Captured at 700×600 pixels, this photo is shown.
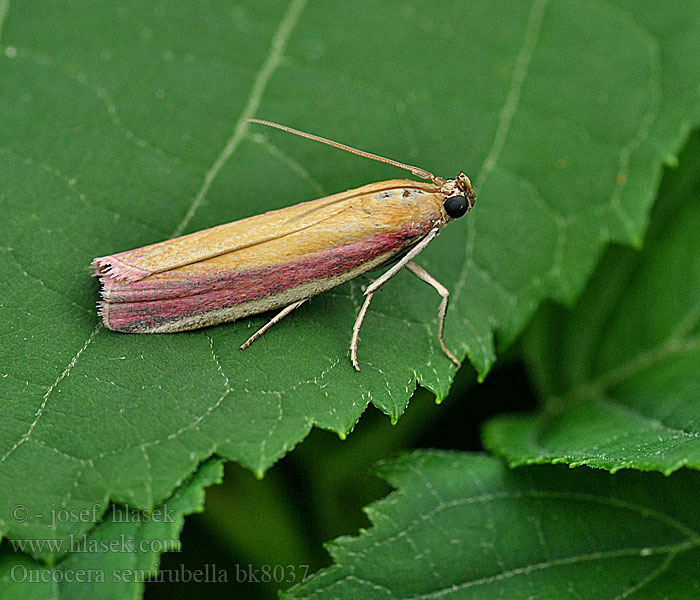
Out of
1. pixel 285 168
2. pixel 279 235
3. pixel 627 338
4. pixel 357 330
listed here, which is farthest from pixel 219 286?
pixel 627 338

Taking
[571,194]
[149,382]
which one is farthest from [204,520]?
[571,194]

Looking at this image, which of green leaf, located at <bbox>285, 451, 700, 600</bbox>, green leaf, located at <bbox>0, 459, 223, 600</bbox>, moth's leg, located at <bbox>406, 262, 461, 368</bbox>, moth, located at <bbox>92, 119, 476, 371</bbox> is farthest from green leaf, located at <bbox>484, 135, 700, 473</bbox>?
green leaf, located at <bbox>0, 459, 223, 600</bbox>

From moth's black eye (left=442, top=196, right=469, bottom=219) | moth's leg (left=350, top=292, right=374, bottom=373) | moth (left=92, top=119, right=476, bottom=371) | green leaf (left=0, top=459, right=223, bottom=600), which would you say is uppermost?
moth's black eye (left=442, top=196, right=469, bottom=219)

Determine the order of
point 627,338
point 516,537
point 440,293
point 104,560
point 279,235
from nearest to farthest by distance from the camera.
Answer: point 104,560 < point 516,537 < point 279,235 < point 440,293 < point 627,338

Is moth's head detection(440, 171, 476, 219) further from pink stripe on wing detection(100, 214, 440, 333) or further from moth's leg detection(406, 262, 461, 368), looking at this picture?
moth's leg detection(406, 262, 461, 368)

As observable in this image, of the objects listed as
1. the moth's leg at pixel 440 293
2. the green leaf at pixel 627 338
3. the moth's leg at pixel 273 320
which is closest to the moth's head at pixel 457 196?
the moth's leg at pixel 440 293

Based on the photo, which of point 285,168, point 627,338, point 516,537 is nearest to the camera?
point 516,537

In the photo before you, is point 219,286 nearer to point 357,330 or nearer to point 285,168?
point 357,330
